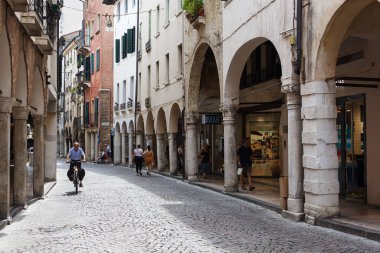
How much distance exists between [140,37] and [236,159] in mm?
20079

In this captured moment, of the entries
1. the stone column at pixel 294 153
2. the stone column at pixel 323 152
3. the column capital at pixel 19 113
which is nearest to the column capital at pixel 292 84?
the stone column at pixel 294 153

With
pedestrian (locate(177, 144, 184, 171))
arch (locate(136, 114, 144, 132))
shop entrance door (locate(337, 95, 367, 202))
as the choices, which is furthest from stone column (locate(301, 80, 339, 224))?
arch (locate(136, 114, 144, 132))

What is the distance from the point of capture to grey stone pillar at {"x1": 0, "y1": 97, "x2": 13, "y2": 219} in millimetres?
10805

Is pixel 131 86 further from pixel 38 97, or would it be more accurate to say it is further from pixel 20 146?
pixel 20 146

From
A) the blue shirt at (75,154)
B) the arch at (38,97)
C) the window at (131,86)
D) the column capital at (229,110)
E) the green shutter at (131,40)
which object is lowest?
the blue shirt at (75,154)

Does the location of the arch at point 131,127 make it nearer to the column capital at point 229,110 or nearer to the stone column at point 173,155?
the stone column at point 173,155

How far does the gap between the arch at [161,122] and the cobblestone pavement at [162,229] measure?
14.1 meters

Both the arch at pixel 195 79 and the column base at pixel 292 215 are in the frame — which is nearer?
the column base at pixel 292 215

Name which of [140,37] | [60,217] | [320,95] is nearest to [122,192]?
[60,217]

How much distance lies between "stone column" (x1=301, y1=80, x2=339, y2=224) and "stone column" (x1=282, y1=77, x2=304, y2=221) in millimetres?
650

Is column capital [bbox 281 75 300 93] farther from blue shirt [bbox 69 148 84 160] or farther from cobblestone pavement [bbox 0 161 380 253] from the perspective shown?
blue shirt [bbox 69 148 84 160]

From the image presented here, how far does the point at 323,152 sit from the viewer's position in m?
10.7

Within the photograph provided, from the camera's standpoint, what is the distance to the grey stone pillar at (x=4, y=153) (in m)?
10.8

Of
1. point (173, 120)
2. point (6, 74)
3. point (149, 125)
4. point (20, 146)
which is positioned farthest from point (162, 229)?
point (149, 125)
